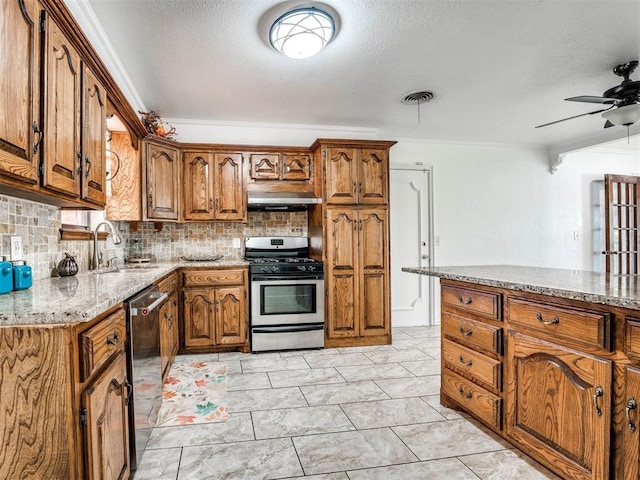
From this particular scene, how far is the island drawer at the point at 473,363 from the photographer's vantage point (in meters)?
2.05

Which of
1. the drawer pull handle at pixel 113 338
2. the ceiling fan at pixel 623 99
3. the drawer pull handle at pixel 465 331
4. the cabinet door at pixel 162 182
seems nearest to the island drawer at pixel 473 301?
the drawer pull handle at pixel 465 331

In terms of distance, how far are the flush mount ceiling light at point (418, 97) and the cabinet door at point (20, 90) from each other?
9.23 ft

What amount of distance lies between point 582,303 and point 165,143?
3.56 metres

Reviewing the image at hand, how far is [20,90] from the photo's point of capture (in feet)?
4.51

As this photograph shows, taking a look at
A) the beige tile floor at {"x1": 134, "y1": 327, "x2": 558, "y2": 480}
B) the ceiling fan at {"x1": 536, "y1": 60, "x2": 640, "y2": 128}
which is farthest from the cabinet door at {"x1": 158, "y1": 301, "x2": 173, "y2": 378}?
the ceiling fan at {"x1": 536, "y1": 60, "x2": 640, "y2": 128}

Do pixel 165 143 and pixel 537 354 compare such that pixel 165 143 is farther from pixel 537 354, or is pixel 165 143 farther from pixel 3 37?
pixel 537 354

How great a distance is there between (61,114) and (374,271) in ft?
9.84

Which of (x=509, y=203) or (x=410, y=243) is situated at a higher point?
(x=509, y=203)

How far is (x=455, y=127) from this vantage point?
458cm

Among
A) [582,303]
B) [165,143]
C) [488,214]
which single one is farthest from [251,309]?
[488,214]

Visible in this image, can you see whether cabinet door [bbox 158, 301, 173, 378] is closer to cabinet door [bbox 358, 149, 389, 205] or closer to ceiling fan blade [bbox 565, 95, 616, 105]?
cabinet door [bbox 358, 149, 389, 205]

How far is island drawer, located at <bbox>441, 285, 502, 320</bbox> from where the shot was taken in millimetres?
2037

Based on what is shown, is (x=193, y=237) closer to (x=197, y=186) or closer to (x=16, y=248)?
(x=197, y=186)

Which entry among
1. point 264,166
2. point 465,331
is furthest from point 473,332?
point 264,166
